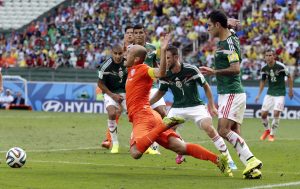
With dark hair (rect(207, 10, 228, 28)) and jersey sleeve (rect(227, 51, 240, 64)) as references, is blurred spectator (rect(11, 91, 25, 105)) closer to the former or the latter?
dark hair (rect(207, 10, 228, 28))

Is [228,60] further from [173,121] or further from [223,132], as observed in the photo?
[173,121]

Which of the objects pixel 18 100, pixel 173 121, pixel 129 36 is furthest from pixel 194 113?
pixel 18 100

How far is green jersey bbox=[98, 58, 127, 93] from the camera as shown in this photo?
59.0 ft

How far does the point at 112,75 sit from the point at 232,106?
579cm

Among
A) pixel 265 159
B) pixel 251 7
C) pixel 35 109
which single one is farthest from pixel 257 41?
pixel 265 159

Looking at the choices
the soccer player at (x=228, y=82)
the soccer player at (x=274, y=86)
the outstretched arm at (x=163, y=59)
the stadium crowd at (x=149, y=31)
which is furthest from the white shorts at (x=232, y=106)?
the stadium crowd at (x=149, y=31)

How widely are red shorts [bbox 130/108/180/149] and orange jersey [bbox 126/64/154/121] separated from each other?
0.12 m

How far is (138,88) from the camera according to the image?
506 inches

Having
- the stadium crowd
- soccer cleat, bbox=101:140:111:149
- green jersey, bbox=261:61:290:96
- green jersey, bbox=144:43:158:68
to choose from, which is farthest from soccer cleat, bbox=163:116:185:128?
the stadium crowd

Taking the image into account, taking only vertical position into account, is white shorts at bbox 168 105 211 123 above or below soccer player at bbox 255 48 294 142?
above

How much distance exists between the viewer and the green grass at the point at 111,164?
11.6 metres

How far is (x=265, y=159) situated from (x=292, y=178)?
363cm

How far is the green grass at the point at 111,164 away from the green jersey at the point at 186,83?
1185 millimetres

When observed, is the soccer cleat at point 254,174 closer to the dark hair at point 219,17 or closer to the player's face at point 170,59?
the dark hair at point 219,17
